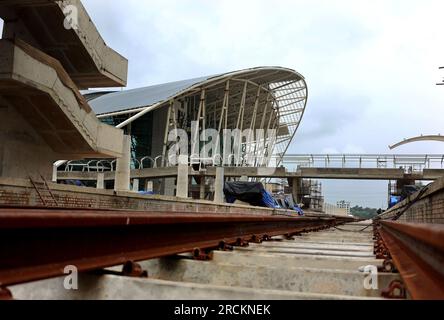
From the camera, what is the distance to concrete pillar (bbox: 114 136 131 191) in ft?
69.6

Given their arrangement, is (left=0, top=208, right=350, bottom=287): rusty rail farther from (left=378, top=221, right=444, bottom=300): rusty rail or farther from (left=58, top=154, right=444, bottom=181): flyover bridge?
(left=58, top=154, right=444, bottom=181): flyover bridge

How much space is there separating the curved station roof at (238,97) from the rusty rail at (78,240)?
1805 inches

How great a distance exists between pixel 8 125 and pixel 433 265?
14684mm

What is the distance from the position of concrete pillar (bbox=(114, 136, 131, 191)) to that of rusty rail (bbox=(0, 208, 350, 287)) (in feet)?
57.2

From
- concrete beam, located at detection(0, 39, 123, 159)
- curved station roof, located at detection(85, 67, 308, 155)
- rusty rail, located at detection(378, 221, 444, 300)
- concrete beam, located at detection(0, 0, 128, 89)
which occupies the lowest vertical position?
rusty rail, located at detection(378, 221, 444, 300)

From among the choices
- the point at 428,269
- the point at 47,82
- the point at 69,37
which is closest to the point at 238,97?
the point at 69,37

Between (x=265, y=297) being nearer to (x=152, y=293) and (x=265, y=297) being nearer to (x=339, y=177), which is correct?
(x=152, y=293)

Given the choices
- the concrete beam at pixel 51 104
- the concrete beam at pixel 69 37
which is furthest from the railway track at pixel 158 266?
the concrete beam at pixel 69 37

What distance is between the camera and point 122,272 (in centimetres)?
271

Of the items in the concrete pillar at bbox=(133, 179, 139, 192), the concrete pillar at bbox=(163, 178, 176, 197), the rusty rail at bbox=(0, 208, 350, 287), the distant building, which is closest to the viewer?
the rusty rail at bbox=(0, 208, 350, 287)

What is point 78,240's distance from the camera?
2.70 metres

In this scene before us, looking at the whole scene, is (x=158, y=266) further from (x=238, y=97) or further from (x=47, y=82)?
(x=238, y=97)

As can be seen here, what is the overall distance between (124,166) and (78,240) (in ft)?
63.8

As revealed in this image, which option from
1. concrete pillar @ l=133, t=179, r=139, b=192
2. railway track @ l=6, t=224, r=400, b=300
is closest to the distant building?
concrete pillar @ l=133, t=179, r=139, b=192
